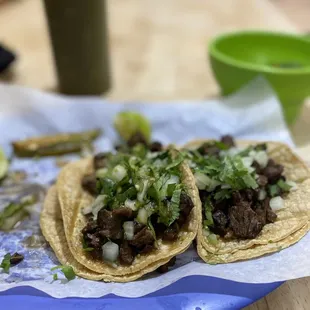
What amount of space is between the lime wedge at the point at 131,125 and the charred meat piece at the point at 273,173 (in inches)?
36.2

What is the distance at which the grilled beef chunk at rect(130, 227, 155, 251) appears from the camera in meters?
1.71

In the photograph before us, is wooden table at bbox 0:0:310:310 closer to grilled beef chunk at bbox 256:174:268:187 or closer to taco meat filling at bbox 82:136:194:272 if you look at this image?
grilled beef chunk at bbox 256:174:268:187

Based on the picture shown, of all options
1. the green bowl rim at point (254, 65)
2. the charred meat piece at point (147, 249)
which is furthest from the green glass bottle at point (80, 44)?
the charred meat piece at point (147, 249)

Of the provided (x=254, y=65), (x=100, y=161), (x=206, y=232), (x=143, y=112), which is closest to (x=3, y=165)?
(x=100, y=161)

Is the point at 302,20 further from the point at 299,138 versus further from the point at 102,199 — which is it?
the point at 102,199

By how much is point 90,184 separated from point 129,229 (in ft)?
1.58

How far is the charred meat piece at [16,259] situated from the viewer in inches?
70.4

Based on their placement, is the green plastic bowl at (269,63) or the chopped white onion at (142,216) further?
the green plastic bowl at (269,63)

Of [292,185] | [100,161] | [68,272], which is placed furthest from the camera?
[100,161]

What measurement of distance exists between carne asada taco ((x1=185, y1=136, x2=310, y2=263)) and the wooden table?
367mm

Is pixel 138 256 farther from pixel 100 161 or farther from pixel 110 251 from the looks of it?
pixel 100 161

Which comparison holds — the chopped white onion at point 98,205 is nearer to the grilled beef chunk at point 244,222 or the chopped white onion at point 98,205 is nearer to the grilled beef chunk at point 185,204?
the grilled beef chunk at point 185,204

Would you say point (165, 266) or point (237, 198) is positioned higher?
point (237, 198)

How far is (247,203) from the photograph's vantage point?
1.85m
